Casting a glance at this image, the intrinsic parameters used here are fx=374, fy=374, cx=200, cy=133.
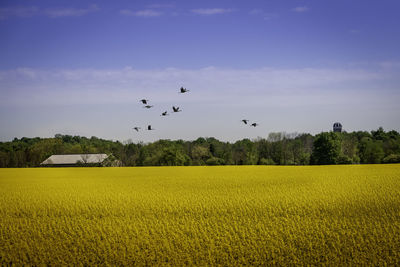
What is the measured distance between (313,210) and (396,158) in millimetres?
57657

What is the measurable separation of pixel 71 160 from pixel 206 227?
9434cm

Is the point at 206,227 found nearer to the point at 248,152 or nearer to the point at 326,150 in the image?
the point at 326,150

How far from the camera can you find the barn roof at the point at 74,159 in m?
103

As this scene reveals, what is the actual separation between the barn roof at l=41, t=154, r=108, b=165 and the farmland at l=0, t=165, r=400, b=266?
7614 centimetres

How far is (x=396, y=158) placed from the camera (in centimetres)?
7088

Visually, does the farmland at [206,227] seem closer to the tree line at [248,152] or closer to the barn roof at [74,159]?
the tree line at [248,152]

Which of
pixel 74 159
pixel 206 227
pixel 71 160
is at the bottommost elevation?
pixel 206 227

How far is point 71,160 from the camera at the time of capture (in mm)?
105875

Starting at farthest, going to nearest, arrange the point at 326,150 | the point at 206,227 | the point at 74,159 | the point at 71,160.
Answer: the point at 74,159 < the point at 71,160 < the point at 326,150 < the point at 206,227

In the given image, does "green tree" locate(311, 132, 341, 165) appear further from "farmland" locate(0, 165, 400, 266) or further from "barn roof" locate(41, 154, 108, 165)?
"barn roof" locate(41, 154, 108, 165)

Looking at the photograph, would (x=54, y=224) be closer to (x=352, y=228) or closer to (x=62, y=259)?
(x=62, y=259)

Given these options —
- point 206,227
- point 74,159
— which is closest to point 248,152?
point 74,159

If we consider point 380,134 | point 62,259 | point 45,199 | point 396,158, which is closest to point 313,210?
point 62,259

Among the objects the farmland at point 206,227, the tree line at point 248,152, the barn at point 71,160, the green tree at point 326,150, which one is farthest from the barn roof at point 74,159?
the farmland at point 206,227
